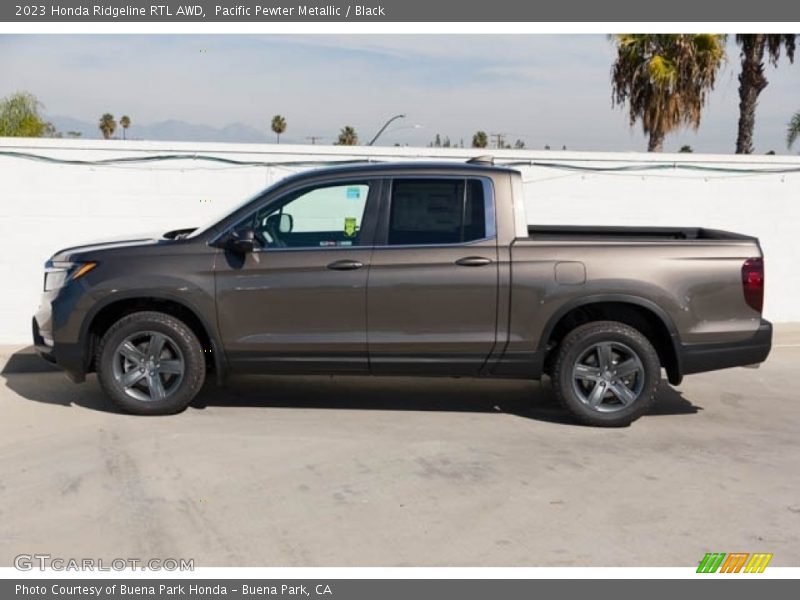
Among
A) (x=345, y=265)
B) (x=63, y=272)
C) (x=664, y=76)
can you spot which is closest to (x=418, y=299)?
(x=345, y=265)

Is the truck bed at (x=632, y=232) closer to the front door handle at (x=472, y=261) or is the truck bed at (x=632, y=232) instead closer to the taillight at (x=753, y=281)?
the taillight at (x=753, y=281)

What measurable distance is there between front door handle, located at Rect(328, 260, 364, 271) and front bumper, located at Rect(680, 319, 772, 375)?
2.47m

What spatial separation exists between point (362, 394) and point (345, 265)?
1465 mm

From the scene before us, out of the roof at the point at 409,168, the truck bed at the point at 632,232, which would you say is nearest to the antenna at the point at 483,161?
the roof at the point at 409,168

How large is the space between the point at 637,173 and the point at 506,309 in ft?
16.8

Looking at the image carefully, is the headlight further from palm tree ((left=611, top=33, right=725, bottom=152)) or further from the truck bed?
palm tree ((left=611, top=33, right=725, bottom=152))

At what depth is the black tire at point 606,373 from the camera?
22.6 feet

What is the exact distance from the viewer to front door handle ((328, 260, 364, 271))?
6898 millimetres

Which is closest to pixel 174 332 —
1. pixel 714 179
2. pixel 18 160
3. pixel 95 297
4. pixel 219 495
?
pixel 95 297

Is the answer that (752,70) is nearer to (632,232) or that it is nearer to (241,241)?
(632,232)

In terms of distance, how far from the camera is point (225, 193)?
414 inches

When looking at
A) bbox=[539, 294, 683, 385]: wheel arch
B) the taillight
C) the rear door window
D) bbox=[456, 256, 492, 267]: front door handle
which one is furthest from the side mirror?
the taillight

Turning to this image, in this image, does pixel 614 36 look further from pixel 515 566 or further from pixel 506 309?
pixel 515 566

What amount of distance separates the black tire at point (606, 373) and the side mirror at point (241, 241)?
2430 mm
